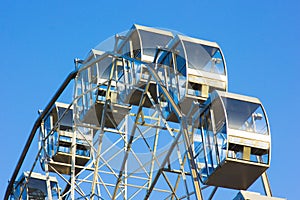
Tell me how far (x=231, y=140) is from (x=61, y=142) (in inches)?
415

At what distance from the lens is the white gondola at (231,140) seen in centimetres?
2125

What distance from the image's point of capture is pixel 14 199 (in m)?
35.6

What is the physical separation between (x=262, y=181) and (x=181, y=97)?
9.30 ft

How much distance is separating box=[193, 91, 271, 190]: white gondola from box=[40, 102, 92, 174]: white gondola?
29.9 feet

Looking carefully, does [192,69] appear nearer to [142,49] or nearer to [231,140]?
[142,49]

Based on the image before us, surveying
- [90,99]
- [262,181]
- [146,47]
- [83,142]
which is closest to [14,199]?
[83,142]

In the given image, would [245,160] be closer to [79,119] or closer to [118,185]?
[118,185]

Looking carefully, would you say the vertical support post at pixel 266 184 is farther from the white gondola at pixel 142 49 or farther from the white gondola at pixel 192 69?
the white gondola at pixel 142 49

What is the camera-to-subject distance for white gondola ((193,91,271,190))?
2125 cm

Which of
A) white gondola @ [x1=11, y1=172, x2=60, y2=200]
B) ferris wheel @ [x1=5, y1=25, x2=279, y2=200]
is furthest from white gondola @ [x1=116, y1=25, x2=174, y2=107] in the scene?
white gondola @ [x1=11, y1=172, x2=60, y2=200]

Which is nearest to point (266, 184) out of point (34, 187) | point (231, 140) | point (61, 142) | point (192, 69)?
point (231, 140)

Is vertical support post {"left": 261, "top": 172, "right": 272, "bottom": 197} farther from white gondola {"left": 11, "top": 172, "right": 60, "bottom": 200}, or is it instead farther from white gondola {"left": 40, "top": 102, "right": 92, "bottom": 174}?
white gondola {"left": 11, "top": 172, "right": 60, "bottom": 200}

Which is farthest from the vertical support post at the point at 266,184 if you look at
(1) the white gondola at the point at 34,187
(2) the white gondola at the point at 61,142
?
(1) the white gondola at the point at 34,187

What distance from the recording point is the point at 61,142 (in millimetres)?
30797
